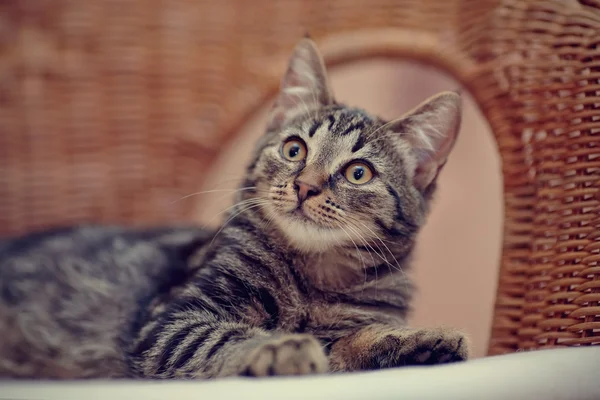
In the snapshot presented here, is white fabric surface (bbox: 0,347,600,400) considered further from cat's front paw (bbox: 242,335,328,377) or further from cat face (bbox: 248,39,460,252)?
cat face (bbox: 248,39,460,252)

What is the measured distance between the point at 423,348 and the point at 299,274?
324mm

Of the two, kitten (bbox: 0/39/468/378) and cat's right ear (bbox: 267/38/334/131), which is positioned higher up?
cat's right ear (bbox: 267/38/334/131)

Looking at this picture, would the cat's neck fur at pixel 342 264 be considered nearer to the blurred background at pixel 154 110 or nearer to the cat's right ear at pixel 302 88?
the cat's right ear at pixel 302 88

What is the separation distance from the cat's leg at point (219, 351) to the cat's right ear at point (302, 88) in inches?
22.3

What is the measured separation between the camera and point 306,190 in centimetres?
103

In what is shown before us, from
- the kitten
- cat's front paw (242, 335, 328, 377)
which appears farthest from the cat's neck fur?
cat's front paw (242, 335, 328, 377)

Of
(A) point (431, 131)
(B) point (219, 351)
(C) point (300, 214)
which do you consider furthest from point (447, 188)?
(B) point (219, 351)

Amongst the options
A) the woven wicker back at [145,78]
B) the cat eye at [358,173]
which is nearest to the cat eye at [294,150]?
the cat eye at [358,173]

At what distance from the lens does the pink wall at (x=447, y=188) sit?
1.76 metres

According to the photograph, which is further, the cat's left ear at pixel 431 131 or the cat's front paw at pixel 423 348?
the cat's left ear at pixel 431 131

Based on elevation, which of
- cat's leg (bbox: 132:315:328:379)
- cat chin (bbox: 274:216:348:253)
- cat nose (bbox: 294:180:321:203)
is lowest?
cat's leg (bbox: 132:315:328:379)

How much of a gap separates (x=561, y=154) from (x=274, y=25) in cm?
113

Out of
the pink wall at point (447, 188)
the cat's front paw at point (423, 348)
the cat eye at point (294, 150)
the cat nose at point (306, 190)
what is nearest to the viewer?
the cat's front paw at point (423, 348)

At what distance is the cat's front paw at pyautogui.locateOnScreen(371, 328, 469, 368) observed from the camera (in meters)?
0.88
